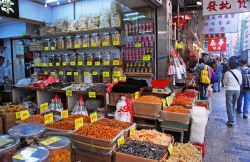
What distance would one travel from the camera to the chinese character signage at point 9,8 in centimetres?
406

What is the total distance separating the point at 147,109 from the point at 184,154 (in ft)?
4.13

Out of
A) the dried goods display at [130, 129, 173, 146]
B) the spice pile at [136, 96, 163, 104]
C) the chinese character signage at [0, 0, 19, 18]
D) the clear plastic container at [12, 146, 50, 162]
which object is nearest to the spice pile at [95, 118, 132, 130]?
the dried goods display at [130, 129, 173, 146]

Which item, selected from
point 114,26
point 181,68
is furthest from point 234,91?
point 114,26

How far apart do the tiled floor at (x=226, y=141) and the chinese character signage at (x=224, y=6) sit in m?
3.00

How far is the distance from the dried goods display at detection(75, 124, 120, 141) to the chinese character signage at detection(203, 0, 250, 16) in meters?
4.74

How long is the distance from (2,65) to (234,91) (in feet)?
24.5

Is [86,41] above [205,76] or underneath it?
above

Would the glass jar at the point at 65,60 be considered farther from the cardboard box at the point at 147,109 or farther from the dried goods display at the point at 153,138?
the dried goods display at the point at 153,138

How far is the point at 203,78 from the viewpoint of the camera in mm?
6457

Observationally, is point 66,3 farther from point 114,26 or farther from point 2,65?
point 2,65

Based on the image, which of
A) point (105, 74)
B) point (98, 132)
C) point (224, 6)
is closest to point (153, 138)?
point (98, 132)

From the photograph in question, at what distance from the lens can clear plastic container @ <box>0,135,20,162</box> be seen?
1.65 metres

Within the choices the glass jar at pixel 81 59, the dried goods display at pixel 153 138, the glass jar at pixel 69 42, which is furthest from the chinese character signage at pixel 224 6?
the dried goods display at pixel 153 138

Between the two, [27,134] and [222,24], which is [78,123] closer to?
[27,134]
